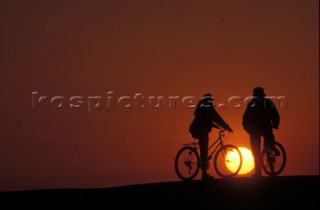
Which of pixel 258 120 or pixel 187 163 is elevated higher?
pixel 258 120

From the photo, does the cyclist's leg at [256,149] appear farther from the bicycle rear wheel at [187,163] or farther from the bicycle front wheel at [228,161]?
the bicycle rear wheel at [187,163]

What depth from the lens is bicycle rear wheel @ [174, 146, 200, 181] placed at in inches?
668

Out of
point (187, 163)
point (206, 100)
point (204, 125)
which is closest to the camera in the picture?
point (206, 100)

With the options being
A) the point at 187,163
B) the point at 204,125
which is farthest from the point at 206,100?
the point at 187,163

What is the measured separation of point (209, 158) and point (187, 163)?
67 centimetres

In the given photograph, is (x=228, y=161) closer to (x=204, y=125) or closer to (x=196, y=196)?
(x=204, y=125)

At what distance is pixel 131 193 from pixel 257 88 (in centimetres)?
477

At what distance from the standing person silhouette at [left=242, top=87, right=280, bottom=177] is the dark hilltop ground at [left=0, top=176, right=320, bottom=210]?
95 cm

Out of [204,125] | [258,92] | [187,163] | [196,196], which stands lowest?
[196,196]

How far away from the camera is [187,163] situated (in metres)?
17.0

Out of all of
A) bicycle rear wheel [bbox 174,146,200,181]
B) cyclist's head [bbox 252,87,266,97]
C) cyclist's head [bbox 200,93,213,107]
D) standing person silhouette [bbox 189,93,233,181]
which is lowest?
bicycle rear wheel [bbox 174,146,200,181]

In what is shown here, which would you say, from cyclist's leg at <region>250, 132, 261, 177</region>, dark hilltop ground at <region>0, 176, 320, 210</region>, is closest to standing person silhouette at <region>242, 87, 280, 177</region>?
cyclist's leg at <region>250, 132, 261, 177</region>

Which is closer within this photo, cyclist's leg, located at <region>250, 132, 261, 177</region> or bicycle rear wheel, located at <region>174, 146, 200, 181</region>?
cyclist's leg, located at <region>250, 132, 261, 177</region>

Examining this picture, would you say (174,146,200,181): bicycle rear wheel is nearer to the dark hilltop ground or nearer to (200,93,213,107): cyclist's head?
the dark hilltop ground
